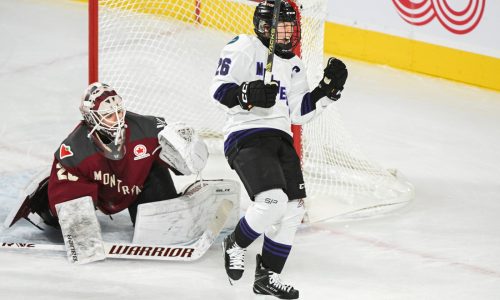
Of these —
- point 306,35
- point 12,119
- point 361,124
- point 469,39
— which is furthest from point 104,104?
point 469,39

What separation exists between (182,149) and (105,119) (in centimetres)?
33

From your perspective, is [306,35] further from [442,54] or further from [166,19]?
[442,54]

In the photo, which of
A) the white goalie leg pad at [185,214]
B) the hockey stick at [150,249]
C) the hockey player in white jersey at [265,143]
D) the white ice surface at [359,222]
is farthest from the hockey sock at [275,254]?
the white goalie leg pad at [185,214]

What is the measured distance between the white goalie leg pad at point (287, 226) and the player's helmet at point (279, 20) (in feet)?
1.96

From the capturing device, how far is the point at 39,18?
25.9 feet

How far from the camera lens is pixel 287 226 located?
151 inches

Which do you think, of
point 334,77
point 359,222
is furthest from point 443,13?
point 334,77

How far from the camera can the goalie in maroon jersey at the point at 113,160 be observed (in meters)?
4.12

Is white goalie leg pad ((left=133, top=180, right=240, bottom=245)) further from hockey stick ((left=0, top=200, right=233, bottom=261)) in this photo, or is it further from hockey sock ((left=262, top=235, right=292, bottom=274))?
hockey sock ((left=262, top=235, right=292, bottom=274))

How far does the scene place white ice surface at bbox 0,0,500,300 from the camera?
3951 millimetres

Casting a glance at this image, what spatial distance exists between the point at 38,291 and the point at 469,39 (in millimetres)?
4094

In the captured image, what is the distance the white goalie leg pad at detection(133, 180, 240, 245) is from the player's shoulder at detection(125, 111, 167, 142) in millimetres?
288

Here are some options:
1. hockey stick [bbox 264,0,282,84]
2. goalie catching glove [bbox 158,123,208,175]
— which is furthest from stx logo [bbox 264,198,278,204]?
goalie catching glove [bbox 158,123,208,175]

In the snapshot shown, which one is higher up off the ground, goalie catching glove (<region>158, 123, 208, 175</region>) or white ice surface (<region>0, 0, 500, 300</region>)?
goalie catching glove (<region>158, 123, 208, 175</region>)
